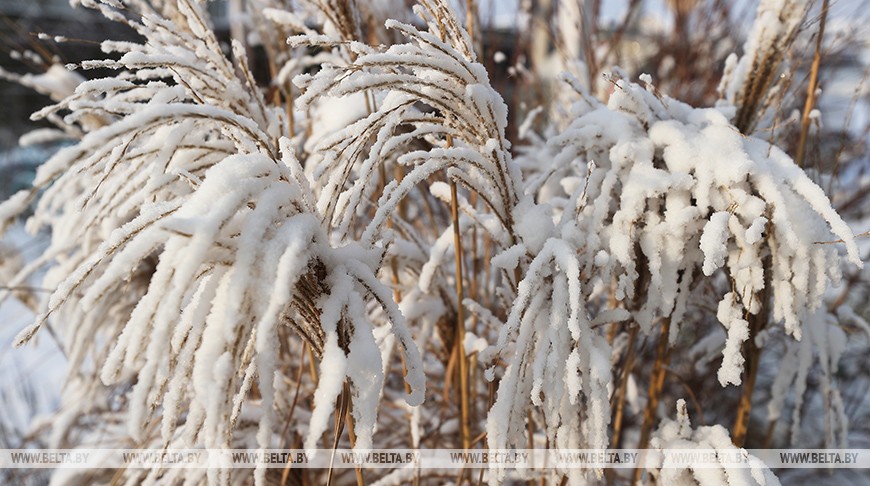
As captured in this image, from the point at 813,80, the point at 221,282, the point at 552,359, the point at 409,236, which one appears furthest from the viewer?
the point at 409,236

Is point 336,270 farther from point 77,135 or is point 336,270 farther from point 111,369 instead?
point 77,135

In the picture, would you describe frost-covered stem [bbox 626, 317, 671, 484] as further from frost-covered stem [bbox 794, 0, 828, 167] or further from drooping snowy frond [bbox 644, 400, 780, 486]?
frost-covered stem [bbox 794, 0, 828, 167]

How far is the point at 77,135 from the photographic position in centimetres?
187

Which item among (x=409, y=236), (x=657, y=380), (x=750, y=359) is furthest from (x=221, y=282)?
(x=750, y=359)

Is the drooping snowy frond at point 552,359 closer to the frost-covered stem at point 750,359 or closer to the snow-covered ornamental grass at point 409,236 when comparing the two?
the snow-covered ornamental grass at point 409,236

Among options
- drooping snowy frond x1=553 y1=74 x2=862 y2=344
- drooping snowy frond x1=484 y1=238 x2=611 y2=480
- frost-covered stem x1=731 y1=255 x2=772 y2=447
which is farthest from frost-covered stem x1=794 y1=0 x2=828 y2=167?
drooping snowy frond x1=484 y1=238 x2=611 y2=480

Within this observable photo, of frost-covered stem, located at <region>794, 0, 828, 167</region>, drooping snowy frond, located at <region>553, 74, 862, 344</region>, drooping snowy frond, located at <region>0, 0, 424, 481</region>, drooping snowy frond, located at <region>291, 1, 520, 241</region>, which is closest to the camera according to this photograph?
drooping snowy frond, located at <region>0, 0, 424, 481</region>

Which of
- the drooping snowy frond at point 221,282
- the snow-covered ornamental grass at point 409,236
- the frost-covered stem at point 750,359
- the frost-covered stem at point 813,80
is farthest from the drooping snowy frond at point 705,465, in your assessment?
the frost-covered stem at point 813,80

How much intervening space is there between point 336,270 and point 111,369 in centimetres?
31

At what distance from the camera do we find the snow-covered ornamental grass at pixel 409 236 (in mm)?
717

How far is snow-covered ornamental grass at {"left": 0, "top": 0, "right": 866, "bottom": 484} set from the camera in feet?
2.35

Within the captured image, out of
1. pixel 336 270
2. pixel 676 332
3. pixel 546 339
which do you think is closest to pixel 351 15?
pixel 336 270

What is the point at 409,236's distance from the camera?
4.71ft

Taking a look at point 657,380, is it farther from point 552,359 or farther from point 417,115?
point 417,115
